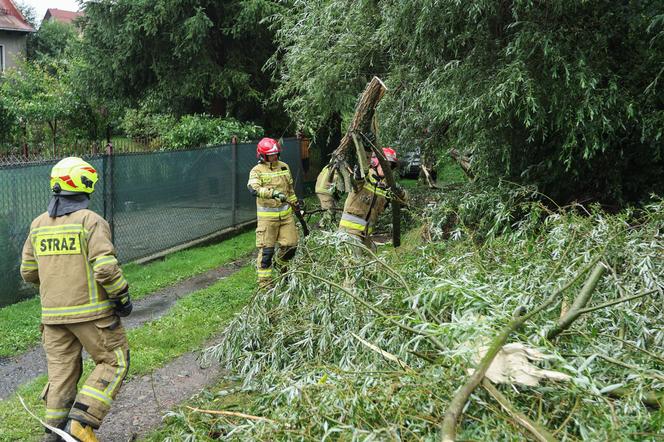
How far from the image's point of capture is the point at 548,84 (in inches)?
284

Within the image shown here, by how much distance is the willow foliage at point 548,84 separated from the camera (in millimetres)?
7008

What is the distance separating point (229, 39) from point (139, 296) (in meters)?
10.2

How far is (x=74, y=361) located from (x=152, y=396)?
970mm

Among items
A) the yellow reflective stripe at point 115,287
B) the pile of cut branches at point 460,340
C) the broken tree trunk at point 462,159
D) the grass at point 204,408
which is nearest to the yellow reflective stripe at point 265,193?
the pile of cut branches at point 460,340

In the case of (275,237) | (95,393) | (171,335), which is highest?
(275,237)

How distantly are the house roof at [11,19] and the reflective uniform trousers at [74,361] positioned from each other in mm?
29705

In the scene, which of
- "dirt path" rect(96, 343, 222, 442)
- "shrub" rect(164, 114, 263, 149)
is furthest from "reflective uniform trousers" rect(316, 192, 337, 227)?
"shrub" rect(164, 114, 263, 149)

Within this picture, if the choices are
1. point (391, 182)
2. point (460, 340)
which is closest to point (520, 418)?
point (460, 340)

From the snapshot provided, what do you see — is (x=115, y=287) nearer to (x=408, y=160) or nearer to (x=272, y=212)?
(x=272, y=212)

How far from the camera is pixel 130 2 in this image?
15.7m

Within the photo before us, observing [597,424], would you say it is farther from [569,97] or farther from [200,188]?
[200,188]

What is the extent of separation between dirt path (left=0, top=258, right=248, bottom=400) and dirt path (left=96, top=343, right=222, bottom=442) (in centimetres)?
98

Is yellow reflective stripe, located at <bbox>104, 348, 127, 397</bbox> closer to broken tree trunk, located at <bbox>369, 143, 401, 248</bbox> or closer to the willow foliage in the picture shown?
broken tree trunk, located at <bbox>369, 143, 401, 248</bbox>

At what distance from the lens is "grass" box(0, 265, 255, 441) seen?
15.9 ft
